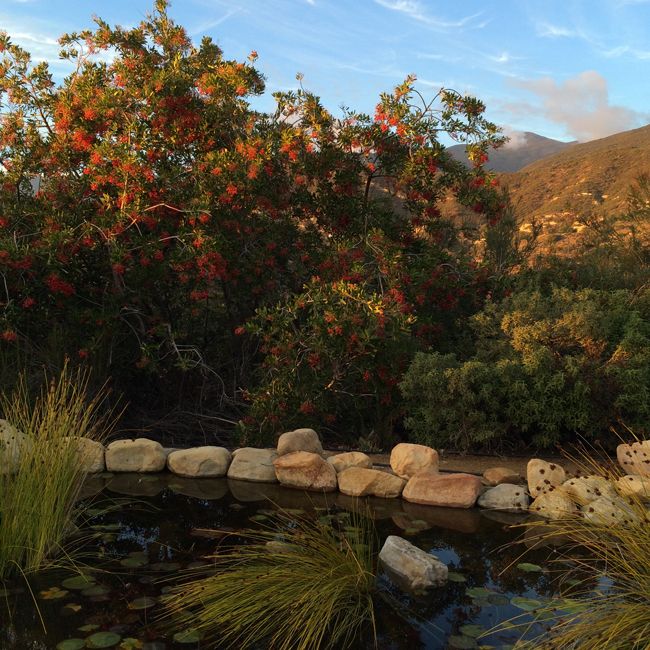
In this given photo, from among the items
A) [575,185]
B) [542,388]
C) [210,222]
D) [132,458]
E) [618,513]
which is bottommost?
[132,458]

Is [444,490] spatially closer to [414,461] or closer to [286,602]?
[414,461]

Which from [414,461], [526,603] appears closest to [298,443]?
[414,461]

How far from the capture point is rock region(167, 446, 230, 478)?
5.69 meters

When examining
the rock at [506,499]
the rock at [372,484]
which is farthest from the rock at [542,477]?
the rock at [372,484]

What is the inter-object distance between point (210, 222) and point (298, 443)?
2709 mm

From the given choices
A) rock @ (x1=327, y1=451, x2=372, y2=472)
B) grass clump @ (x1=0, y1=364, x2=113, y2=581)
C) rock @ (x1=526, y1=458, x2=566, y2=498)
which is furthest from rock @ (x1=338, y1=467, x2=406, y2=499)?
grass clump @ (x1=0, y1=364, x2=113, y2=581)

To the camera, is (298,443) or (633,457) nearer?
(633,457)

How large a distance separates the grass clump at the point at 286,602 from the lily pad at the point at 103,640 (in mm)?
266

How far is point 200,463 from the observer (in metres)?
5.70

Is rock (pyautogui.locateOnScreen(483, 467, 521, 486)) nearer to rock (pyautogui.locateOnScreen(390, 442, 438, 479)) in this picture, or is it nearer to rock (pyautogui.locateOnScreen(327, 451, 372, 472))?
rock (pyautogui.locateOnScreen(390, 442, 438, 479))

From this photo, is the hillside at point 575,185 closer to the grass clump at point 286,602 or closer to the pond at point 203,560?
the pond at point 203,560

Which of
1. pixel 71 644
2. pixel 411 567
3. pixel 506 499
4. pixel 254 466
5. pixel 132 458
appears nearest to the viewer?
pixel 71 644

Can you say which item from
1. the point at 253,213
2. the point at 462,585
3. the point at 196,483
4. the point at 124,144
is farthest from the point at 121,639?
the point at 253,213

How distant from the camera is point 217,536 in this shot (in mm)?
4230
